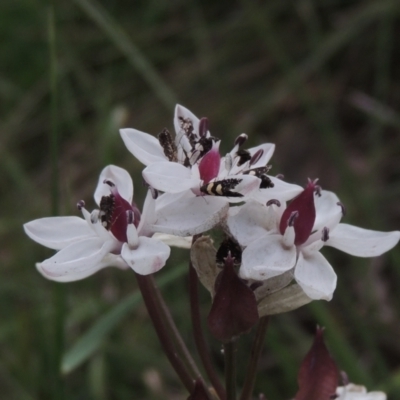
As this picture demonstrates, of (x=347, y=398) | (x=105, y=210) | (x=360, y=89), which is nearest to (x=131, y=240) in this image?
(x=105, y=210)

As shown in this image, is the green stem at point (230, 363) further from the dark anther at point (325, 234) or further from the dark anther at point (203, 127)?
the dark anther at point (203, 127)

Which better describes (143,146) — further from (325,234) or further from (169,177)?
(325,234)

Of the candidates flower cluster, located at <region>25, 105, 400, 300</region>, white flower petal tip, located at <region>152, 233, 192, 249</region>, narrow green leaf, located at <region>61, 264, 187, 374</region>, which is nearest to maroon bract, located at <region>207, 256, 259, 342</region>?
flower cluster, located at <region>25, 105, 400, 300</region>

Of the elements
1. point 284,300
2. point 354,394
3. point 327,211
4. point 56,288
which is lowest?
point 354,394

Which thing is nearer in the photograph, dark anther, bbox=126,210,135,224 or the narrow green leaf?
dark anther, bbox=126,210,135,224

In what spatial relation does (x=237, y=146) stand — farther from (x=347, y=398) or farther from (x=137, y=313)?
(x=137, y=313)

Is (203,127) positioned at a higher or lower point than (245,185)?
higher

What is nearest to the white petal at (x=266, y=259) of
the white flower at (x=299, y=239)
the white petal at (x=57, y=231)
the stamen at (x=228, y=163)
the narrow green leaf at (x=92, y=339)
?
the white flower at (x=299, y=239)

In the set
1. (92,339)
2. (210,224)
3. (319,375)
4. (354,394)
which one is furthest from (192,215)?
(92,339)

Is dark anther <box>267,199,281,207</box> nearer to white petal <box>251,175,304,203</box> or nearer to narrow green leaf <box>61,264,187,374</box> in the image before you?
white petal <box>251,175,304,203</box>
